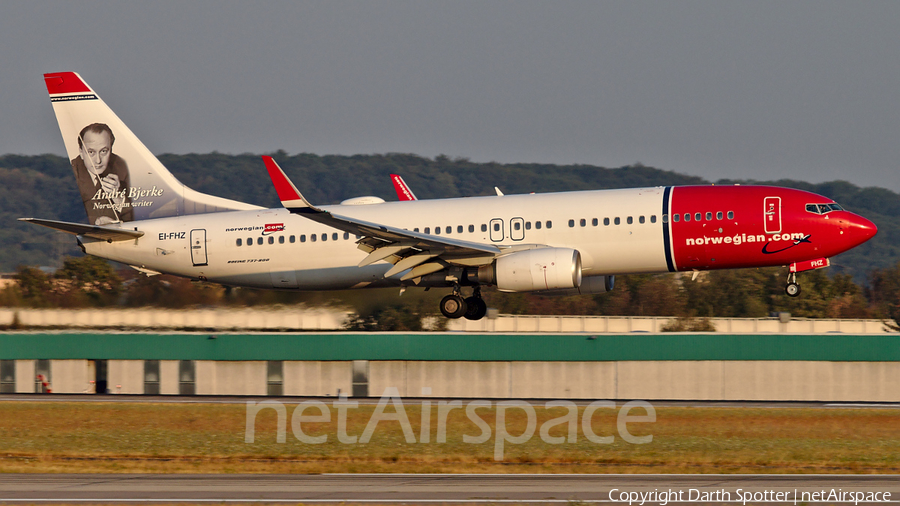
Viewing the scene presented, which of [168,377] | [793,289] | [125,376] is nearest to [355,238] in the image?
[793,289]

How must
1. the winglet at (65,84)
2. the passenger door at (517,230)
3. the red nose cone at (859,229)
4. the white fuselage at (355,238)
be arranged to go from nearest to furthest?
the red nose cone at (859,229) < the white fuselage at (355,238) < the passenger door at (517,230) < the winglet at (65,84)

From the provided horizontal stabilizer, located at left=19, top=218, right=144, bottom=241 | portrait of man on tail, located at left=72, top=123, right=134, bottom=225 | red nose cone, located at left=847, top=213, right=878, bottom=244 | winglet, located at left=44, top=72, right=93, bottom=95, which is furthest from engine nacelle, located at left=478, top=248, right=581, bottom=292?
winglet, located at left=44, top=72, right=93, bottom=95

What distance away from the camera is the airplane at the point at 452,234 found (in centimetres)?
3091

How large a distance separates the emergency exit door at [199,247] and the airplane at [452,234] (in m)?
A: 0.04

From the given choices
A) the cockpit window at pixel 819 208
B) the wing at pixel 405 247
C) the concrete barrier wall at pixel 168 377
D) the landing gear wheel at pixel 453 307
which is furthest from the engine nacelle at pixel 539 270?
the concrete barrier wall at pixel 168 377

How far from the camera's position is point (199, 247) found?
3516 cm

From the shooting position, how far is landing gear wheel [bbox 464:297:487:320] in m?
33.8

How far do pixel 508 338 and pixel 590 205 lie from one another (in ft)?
59.5

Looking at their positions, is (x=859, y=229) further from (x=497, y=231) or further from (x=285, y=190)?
(x=285, y=190)

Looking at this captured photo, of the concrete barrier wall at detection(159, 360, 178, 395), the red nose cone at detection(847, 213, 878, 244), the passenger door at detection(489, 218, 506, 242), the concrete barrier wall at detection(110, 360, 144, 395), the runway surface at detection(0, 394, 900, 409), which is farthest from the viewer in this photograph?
the concrete barrier wall at detection(110, 360, 144, 395)

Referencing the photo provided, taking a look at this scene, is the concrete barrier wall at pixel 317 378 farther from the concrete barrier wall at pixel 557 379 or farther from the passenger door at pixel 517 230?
the passenger door at pixel 517 230

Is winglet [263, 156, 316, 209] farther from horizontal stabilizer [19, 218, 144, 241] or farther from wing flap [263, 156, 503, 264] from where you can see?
horizontal stabilizer [19, 218, 144, 241]

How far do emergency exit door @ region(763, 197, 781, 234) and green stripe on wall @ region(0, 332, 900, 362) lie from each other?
60.1ft

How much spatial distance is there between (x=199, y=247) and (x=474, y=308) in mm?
10157
